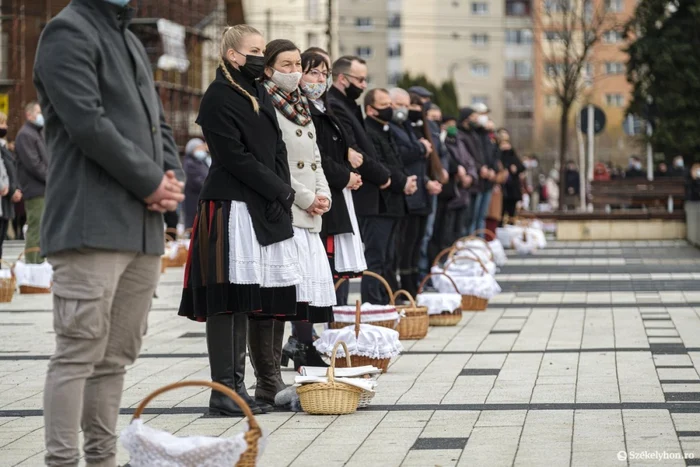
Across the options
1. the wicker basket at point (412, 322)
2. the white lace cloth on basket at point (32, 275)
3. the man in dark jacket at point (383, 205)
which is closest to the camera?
the wicker basket at point (412, 322)

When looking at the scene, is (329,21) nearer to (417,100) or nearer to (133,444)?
(417,100)

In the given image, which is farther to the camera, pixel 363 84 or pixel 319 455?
pixel 363 84

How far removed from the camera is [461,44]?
11275 centimetres

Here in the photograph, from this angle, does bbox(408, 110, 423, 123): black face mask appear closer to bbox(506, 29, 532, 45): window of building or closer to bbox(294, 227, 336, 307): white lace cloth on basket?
bbox(294, 227, 336, 307): white lace cloth on basket

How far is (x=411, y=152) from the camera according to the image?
1417cm

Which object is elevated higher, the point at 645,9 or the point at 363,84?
the point at 645,9

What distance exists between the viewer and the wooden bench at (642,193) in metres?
33.6

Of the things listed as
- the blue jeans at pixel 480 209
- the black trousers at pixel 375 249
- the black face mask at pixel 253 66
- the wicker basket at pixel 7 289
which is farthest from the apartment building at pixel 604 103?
the black face mask at pixel 253 66

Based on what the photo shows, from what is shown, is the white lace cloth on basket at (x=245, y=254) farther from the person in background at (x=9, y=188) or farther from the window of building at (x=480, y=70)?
the window of building at (x=480, y=70)

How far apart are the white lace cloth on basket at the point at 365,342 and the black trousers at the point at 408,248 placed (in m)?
4.84

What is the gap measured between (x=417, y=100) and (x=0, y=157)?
4.66m

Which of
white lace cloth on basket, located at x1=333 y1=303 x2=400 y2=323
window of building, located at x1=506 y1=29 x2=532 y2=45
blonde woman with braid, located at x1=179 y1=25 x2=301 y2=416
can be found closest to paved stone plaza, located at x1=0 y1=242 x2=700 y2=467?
white lace cloth on basket, located at x1=333 y1=303 x2=400 y2=323

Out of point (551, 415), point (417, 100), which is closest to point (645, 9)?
point (417, 100)

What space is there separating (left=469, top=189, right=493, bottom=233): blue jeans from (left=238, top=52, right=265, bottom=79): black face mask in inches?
565
